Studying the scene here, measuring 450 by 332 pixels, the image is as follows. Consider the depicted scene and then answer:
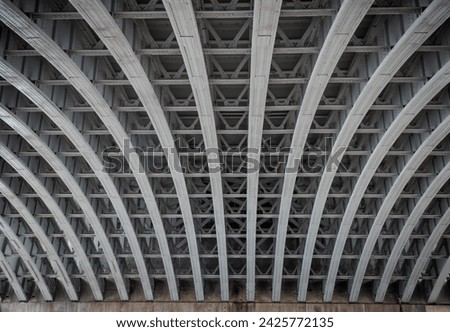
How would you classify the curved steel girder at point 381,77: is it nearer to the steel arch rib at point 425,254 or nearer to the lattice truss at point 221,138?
the lattice truss at point 221,138

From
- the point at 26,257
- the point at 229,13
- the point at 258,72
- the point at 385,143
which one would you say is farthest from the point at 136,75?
the point at 26,257

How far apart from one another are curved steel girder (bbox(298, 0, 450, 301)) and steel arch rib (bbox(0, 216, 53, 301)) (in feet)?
54.3

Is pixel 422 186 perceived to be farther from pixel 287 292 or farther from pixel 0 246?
pixel 0 246

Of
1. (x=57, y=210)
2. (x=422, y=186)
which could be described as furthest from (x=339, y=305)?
(x=57, y=210)

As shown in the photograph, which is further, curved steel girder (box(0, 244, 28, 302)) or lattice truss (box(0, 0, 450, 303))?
curved steel girder (box(0, 244, 28, 302))

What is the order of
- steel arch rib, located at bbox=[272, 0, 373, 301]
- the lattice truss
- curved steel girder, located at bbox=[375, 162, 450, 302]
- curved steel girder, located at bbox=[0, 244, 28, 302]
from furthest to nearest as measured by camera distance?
A: curved steel girder, located at bbox=[0, 244, 28, 302]
curved steel girder, located at bbox=[375, 162, 450, 302]
the lattice truss
steel arch rib, located at bbox=[272, 0, 373, 301]

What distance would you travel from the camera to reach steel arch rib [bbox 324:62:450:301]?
50.9 feet

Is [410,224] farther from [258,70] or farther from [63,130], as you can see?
[63,130]

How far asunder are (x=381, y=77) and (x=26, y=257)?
74.5 feet

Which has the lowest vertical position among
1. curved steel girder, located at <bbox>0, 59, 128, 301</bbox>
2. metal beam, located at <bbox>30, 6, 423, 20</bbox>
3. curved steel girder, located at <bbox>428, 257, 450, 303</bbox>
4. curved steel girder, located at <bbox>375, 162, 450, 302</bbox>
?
curved steel girder, located at <bbox>428, 257, 450, 303</bbox>

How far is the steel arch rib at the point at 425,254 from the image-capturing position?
24.8 metres

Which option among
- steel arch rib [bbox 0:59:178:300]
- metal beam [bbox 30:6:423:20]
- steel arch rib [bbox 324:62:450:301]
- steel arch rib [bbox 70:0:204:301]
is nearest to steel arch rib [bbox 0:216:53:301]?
steel arch rib [bbox 0:59:178:300]

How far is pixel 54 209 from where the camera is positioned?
23812mm

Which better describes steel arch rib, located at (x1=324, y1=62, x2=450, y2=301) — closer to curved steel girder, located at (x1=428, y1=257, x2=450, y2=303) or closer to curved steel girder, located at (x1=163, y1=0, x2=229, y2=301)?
curved steel girder, located at (x1=163, y1=0, x2=229, y2=301)
